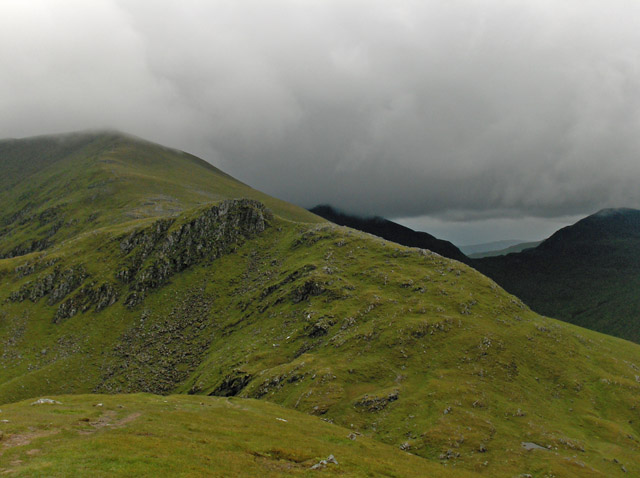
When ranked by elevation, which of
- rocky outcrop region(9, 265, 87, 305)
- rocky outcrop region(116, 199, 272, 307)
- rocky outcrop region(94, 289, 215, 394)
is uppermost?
rocky outcrop region(116, 199, 272, 307)

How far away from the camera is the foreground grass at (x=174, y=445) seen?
2744cm

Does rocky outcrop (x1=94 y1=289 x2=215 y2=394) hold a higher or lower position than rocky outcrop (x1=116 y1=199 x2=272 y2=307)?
lower

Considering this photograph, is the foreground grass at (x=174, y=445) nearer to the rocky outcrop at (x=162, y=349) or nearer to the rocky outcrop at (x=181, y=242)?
the rocky outcrop at (x=162, y=349)

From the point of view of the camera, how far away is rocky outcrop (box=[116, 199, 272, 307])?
158 metres

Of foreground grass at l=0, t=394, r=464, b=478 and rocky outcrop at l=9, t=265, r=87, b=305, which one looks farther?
rocky outcrop at l=9, t=265, r=87, b=305

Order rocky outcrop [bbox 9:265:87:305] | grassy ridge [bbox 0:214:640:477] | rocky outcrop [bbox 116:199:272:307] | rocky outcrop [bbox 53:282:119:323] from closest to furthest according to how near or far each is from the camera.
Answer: grassy ridge [bbox 0:214:640:477] → rocky outcrop [bbox 53:282:119:323] → rocky outcrop [bbox 9:265:87:305] → rocky outcrop [bbox 116:199:272:307]

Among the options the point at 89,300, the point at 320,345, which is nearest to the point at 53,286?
the point at 89,300

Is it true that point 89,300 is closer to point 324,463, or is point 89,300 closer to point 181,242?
point 181,242

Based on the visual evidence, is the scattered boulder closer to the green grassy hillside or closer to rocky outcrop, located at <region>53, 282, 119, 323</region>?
the green grassy hillside

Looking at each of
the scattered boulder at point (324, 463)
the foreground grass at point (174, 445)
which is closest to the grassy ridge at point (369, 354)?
the foreground grass at point (174, 445)

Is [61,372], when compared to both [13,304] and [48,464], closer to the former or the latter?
[13,304]

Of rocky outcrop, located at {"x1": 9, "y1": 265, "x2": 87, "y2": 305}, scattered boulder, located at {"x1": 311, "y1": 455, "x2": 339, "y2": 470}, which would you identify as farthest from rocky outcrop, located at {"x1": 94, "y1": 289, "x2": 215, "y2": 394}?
scattered boulder, located at {"x1": 311, "y1": 455, "x2": 339, "y2": 470}

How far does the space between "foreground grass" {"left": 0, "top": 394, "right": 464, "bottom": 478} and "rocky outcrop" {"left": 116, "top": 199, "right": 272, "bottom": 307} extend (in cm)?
10993

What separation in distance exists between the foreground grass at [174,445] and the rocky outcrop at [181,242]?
361 ft
